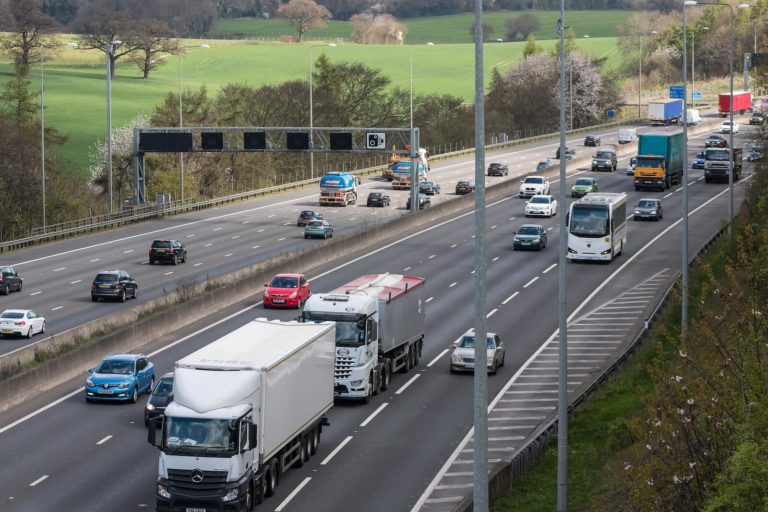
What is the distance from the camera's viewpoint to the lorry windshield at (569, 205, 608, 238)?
2714 inches

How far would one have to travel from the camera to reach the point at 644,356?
46125 millimetres

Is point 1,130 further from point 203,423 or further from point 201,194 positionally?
point 203,423

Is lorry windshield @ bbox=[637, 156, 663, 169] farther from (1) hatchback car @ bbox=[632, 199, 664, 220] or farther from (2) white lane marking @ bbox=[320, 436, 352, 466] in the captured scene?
(2) white lane marking @ bbox=[320, 436, 352, 466]

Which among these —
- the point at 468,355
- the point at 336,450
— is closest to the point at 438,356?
the point at 468,355

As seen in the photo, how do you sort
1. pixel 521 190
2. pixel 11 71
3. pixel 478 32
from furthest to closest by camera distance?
pixel 11 71 < pixel 521 190 < pixel 478 32

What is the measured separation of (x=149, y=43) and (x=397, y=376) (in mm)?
150575

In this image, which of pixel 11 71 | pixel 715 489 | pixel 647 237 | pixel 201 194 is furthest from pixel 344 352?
pixel 11 71

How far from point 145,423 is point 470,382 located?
11.3m

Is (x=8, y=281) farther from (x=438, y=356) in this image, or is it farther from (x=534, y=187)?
(x=534, y=187)

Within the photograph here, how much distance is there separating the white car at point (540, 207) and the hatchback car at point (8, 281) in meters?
35.1

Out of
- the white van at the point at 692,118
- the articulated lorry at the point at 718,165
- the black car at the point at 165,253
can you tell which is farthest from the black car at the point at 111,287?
the white van at the point at 692,118

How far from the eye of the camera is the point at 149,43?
19038 cm

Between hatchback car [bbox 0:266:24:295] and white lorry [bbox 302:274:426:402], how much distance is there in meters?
22.5

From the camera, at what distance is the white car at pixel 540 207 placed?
88500 mm
